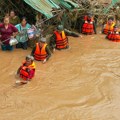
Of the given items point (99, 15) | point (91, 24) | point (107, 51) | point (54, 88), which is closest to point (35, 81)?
point (54, 88)

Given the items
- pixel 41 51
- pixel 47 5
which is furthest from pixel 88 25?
pixel 41 51

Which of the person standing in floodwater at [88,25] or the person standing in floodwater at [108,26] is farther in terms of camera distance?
the person standing in floodwater at [108,26]

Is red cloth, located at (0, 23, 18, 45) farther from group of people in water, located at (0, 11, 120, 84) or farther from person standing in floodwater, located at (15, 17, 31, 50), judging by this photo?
person standing in floodwater, located at (15, 17, 31, 50)

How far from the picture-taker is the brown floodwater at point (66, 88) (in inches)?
312

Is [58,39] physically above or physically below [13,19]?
below

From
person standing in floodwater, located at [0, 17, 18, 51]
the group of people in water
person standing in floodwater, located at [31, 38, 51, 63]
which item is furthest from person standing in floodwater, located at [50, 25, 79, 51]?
person standing in floodwater, located at [0, 17, 18, 51]

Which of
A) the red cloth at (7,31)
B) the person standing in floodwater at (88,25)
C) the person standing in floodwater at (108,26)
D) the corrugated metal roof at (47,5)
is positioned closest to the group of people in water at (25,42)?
the red cloth at (7,31)

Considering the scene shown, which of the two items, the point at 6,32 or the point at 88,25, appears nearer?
the point at 6,32

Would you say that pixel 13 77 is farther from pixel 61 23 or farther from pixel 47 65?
pixel 61 23

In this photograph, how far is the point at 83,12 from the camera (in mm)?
14273

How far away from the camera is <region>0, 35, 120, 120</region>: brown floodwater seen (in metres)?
7.91

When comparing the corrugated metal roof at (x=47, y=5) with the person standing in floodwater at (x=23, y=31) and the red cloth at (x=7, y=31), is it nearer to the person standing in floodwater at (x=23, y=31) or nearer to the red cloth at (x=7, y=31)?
the person standing in floodwater at (x=23, y=31)

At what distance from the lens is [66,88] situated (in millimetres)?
9133

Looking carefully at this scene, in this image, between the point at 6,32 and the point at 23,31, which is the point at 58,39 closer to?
the point at 23,31
